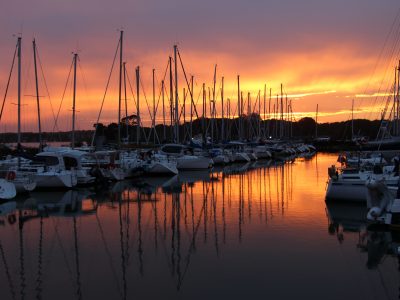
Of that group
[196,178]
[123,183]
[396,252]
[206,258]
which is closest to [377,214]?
[396,252]

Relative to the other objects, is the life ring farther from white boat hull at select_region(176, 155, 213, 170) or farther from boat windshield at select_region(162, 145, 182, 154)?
boat windshield at select_region(162, 145, 182, 154)

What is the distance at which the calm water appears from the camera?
10.3 metres

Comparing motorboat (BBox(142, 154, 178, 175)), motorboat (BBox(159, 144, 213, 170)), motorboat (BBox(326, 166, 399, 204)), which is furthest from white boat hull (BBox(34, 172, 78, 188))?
motorboat (BBox(159, 144, 213, 170))

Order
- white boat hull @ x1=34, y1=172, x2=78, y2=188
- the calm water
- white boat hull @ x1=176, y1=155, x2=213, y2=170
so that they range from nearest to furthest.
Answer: the calm water
white boat hull @ x1=34, y1=172, x2=78, y2=188
white boat hull @ x1=176, y1=155, x2=213, y2=170

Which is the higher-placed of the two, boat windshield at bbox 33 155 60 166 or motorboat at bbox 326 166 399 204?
boat windshield at bbox 33 155 60 166

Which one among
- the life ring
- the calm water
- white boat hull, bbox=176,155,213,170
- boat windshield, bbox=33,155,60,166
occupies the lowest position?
the calm water

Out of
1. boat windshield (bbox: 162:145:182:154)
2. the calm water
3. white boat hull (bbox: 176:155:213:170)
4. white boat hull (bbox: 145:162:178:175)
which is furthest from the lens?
boat windshield (bbox: 162:145:182:154)

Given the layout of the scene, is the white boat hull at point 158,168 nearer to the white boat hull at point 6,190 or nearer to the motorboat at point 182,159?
the motorboat at point 182,159

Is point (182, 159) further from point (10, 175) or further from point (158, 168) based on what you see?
point (10, 175)

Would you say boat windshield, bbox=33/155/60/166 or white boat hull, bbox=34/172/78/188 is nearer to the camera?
white boat hull, bbox=34/172/78/188

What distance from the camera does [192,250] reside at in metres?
13.6

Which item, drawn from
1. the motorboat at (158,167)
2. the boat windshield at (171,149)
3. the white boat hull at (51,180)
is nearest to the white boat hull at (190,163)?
the boat windshield at (171,149)

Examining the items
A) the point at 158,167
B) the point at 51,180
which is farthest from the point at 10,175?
the point at 158,167

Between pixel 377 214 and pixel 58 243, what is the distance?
9638 millimetres
